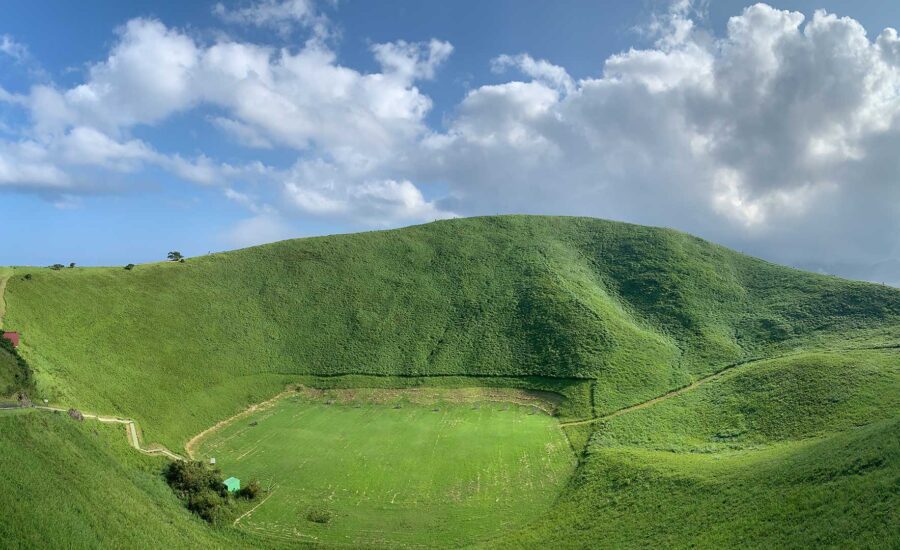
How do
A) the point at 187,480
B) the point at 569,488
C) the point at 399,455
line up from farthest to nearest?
the point at 399,455 < the point at 569,488 < the point at 187,480

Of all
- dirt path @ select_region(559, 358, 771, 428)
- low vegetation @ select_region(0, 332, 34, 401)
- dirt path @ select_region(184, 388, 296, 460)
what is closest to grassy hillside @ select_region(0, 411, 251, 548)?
low vegetation @ select_region(0, 332, 34, 401)

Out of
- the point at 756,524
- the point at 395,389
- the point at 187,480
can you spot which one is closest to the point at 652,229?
the point at 395,389

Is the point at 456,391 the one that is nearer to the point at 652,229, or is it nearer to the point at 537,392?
the point at 537,392

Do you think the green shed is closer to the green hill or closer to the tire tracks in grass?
the green hill

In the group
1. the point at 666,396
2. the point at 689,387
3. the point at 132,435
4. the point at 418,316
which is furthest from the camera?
the point at 418,316

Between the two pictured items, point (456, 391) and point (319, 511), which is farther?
point (456, 391)

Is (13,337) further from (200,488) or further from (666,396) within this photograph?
(666,396)

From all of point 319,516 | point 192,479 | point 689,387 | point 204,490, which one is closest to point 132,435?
point 192,479
